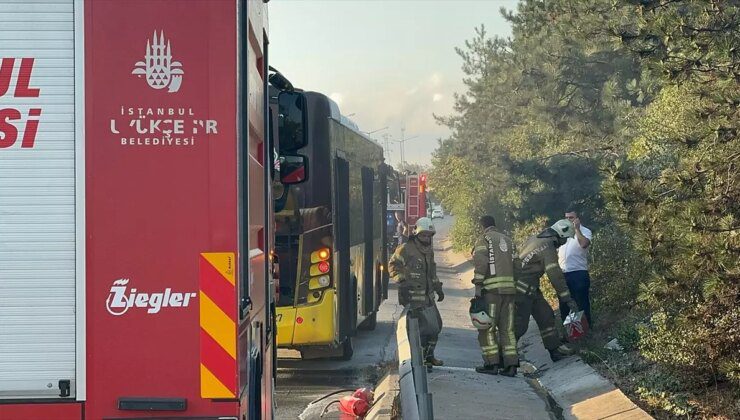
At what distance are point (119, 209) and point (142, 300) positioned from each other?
0.37 metres

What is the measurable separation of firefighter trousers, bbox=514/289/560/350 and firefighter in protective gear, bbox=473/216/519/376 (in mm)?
640

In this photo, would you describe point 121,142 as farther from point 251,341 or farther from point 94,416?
point 251,341

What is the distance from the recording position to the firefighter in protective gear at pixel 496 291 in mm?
10914

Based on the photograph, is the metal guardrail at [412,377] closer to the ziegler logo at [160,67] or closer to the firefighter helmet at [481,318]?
the firefighter helmet at [481,318]

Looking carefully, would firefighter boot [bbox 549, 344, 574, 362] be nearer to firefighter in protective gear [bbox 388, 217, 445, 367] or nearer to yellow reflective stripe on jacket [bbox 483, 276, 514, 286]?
yellow reflective stripe on jacket [bbox 483, 276, 514, 286]

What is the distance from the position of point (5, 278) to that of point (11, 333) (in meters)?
0.22

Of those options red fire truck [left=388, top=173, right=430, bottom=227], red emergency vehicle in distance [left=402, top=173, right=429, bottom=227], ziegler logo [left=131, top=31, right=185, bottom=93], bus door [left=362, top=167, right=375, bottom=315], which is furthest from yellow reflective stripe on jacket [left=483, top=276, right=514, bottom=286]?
red emergency vehicle in distance [left=402, top=173, right=429, bottom=227]

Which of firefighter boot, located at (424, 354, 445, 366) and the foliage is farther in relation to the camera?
firefighter boot, located at (424, 354, 445, 366)

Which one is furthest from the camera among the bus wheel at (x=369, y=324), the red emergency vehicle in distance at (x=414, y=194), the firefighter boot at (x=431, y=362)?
the red emergency vehicle in distance at (x=414, y=194)

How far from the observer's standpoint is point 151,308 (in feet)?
11.7

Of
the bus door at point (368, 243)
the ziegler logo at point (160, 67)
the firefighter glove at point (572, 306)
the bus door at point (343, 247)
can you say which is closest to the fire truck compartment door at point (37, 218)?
the ziegler logo at point (160, 67)

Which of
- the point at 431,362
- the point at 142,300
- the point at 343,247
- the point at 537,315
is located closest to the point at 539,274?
the point at 537,315

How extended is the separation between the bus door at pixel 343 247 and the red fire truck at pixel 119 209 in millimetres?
8207

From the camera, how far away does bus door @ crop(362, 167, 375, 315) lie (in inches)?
594
